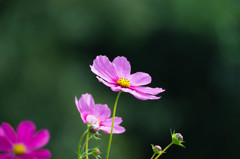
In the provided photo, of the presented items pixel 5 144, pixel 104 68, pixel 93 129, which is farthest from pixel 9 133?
pixel 104 68

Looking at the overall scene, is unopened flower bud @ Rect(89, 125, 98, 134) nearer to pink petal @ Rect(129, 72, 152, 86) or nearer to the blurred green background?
pink petal @ Rect(129, 72, 152, 86)

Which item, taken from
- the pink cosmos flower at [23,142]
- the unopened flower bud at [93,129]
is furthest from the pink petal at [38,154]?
the unopened flower bud at [93,129]

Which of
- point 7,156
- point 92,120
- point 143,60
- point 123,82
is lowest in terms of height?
point 7,156

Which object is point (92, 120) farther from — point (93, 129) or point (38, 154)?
point (38, 154)

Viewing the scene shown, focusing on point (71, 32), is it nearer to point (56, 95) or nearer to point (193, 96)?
point (56, 95)

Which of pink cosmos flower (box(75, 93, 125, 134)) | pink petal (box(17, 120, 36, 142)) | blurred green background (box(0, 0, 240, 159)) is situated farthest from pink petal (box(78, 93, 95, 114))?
blurred green background (box(0, 0, 240, 159))

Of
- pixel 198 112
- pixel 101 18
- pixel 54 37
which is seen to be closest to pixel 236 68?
pixel 198 112
